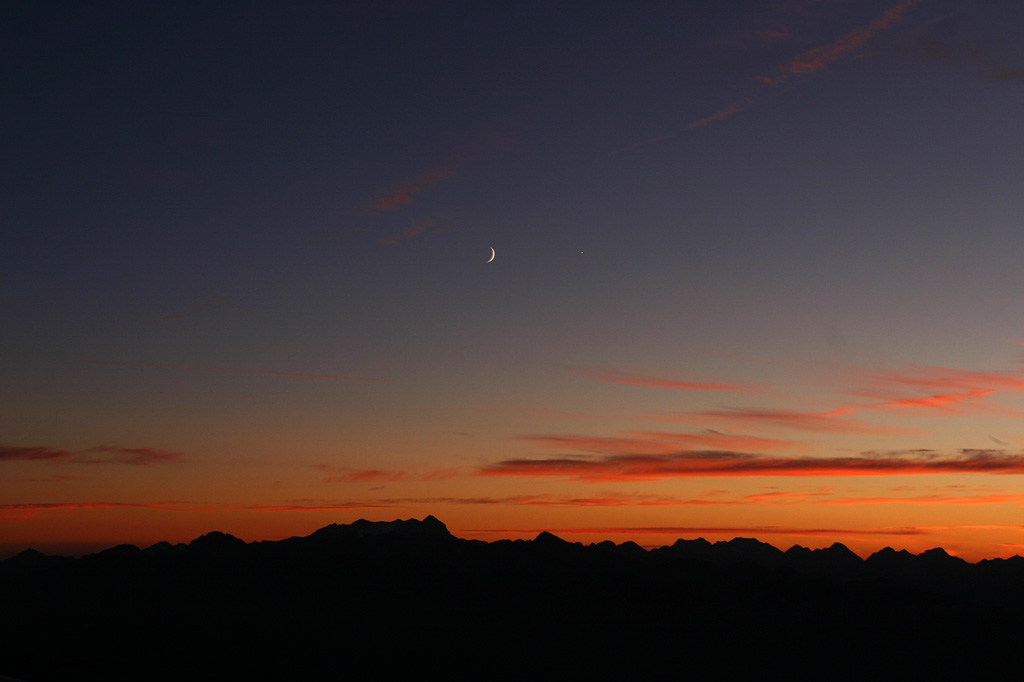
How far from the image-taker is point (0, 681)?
63.3 ft

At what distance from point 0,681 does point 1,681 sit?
34 millimetres

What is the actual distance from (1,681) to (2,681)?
4 centimetres

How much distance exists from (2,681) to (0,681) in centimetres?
4

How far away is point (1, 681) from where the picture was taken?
1931cm

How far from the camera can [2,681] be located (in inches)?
760
